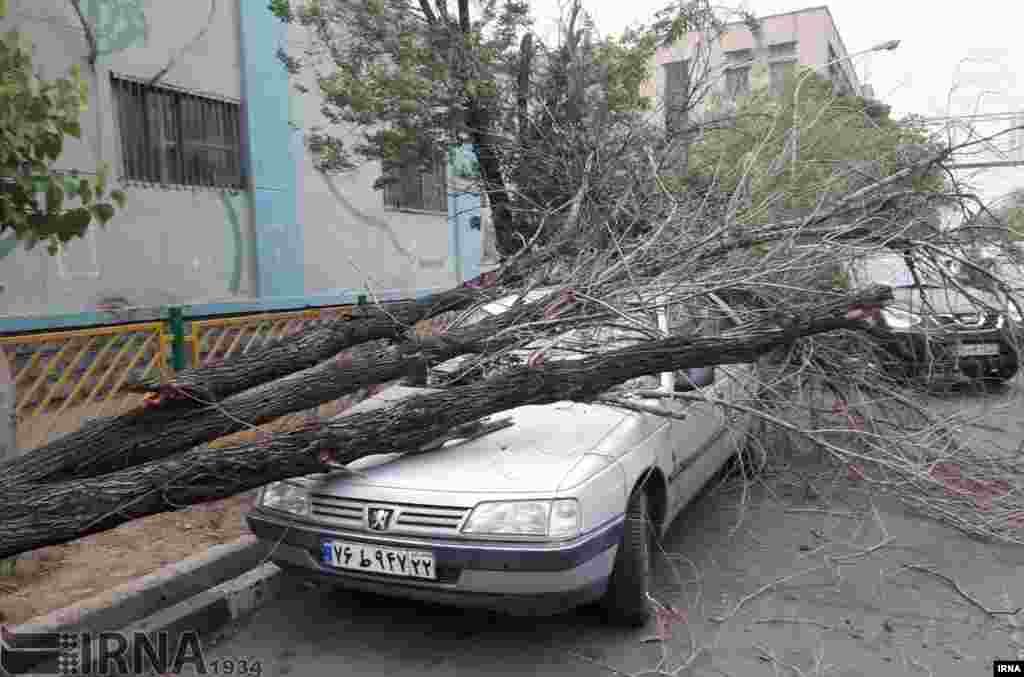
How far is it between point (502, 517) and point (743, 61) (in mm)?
6157

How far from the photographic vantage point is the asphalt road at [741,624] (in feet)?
10.6

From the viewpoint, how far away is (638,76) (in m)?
7.74

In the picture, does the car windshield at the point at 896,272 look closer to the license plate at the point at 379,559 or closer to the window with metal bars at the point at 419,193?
the license plate at the point at 379,559

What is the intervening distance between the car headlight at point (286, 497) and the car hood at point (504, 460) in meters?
0.12

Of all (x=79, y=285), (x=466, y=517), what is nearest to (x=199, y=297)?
(x=79, y=285)

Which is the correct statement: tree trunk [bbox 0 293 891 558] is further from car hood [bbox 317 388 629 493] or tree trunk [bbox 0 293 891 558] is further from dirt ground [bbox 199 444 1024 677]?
dirt ground [bbox 199 444 1024 677]

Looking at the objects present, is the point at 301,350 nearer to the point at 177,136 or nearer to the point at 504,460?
the point at 504,460

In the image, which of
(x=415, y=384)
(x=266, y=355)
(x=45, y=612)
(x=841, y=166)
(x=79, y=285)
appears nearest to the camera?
(x=45, y=612)

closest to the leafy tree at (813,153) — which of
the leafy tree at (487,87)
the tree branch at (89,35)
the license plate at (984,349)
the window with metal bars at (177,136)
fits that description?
the leafy tree at (487,87)

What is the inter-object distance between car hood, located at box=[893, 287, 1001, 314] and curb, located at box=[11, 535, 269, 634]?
158 inches

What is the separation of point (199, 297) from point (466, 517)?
20.0ft

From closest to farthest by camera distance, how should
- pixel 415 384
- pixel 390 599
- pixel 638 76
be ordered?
pixel 390 599
pixel 415 384
pixel 638 76

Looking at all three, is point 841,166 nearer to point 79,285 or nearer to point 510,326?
point 510,326

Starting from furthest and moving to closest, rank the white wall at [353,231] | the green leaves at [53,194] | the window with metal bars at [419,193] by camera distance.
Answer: the window with metal bars at [419,193] → the white wall at [353,231] → the green leaves at [53,194]
